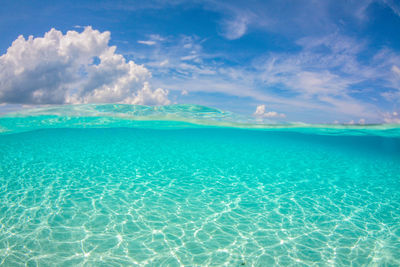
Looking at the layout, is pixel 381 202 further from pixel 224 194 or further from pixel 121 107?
pixel 121 107

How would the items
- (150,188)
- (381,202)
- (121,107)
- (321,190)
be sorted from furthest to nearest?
(121,107)
(321,190)
(150,188)
(381,202)

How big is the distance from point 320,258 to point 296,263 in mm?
601

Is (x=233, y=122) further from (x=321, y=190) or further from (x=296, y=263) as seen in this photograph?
(x=296, y=263)

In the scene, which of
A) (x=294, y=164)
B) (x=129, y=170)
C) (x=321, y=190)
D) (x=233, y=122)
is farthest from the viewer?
(x=233, y=122)

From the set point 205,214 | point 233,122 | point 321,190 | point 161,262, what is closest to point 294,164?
point 321,190

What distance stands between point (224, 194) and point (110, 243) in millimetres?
4108

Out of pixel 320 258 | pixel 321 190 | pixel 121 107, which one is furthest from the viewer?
pixel 121 107

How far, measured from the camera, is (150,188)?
25.3ft

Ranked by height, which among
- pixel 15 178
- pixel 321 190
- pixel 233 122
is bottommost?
pixel 15 178

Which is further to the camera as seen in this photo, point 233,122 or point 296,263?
point 233,122

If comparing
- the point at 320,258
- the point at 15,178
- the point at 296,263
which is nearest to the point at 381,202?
the point at 320,258

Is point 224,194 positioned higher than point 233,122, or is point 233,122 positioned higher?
point 233,122

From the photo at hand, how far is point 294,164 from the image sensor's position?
1295 cm

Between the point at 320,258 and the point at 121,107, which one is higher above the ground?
the point at 121,107
